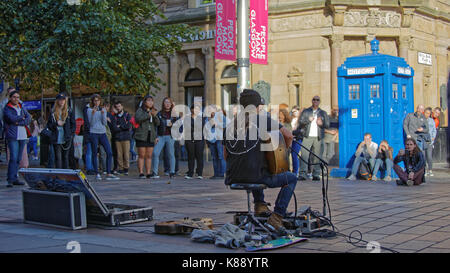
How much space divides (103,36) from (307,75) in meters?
8.32

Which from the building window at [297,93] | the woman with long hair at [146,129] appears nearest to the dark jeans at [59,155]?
the woman with long hair at [146,129]

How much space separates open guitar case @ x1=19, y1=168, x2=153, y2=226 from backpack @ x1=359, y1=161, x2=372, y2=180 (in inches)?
307

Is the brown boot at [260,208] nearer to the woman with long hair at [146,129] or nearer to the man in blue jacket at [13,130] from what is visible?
the man in blue jacket at [13,130]

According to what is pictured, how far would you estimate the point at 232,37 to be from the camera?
15984mm

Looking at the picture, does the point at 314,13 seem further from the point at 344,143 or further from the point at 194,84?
the point at 344,143

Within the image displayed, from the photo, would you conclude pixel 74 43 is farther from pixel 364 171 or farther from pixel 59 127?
pixel 364 171

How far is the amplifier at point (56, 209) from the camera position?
6934mm

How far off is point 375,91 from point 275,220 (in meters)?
8.98

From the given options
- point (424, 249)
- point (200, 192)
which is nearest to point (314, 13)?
point (200, 192)

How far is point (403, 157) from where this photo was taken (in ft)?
42.7

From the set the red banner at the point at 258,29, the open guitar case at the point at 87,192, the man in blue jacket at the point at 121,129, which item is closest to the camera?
the open guitar case at the point at 87,192

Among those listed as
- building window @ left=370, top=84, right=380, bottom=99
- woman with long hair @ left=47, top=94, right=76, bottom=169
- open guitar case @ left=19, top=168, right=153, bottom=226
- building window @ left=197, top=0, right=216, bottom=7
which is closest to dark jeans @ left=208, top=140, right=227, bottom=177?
woman with long hair @ left=47, top=94, right=76, bottom=169

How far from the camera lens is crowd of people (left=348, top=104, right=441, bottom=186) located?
497 inches

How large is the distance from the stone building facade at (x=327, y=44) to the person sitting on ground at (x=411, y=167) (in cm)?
954
